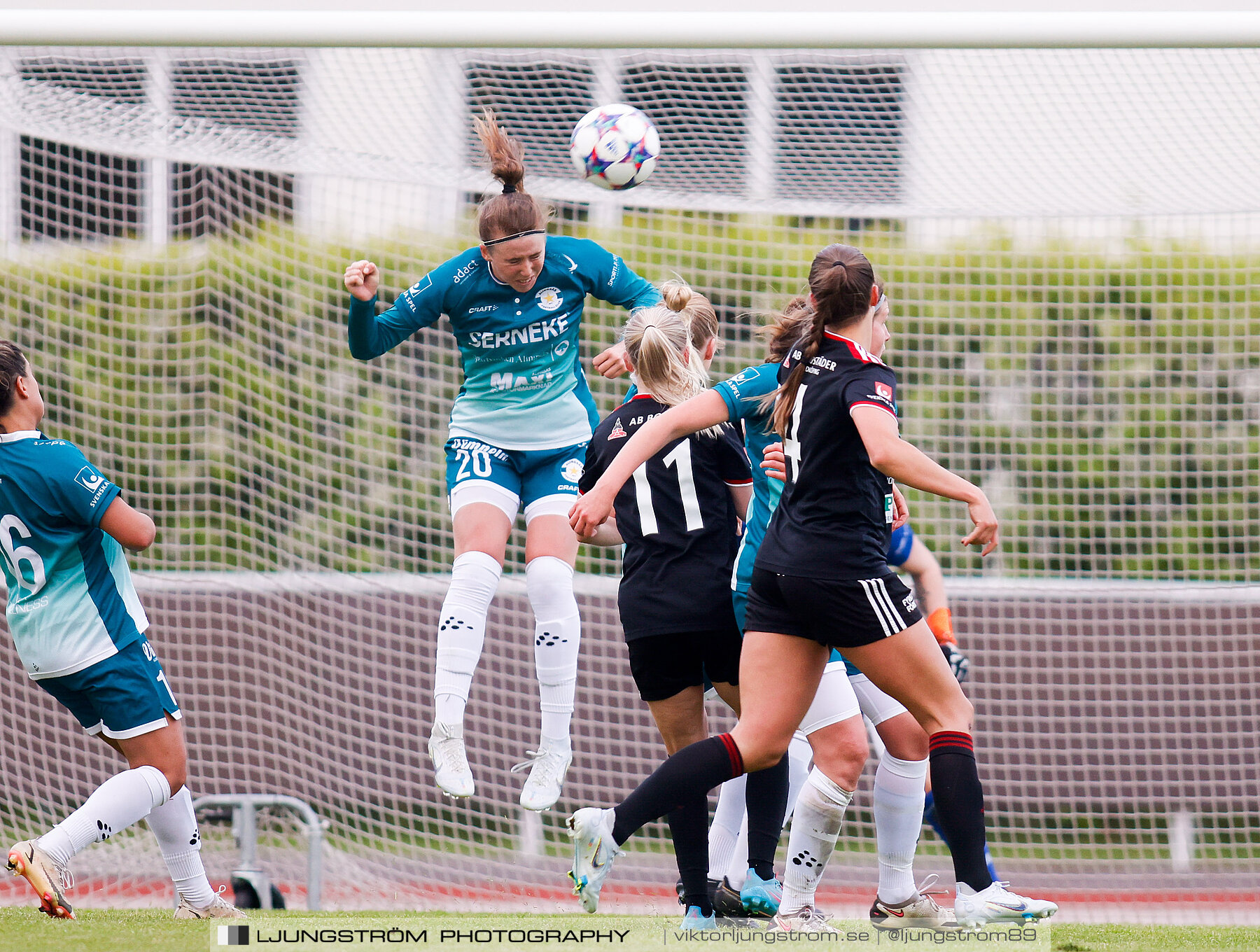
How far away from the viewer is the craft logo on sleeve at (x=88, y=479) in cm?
388

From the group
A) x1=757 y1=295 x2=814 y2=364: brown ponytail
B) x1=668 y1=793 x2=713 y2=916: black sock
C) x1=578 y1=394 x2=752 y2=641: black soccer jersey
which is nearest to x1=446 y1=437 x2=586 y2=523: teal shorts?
x1=578 y1=394 x2=752 y2=641: black soccer jersey

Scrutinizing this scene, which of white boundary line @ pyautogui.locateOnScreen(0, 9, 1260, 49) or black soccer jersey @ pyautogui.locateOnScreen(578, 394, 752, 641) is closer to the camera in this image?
black soccer jersey @ pyautogui.locateOnScreen(578, 394, 752, 641)

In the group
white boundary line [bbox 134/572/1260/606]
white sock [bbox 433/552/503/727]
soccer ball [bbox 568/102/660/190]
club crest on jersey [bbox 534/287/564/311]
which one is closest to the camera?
white sock [bbox 433/552/503/727]

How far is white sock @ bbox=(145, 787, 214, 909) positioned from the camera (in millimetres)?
4180

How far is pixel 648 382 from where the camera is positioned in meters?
3.90

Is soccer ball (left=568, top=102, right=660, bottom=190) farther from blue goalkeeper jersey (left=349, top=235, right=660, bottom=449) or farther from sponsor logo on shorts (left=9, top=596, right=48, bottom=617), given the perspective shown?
sponsor logo on shorts (left=9, top=596, right=48, bottom=617)

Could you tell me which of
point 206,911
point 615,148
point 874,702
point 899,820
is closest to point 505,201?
point 615,148

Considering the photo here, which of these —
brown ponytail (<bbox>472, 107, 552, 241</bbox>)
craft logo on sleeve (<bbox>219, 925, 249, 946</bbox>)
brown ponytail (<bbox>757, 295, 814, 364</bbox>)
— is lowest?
craft logo on sleeve (<bbox>219, 925, 249, 946</bbox>)

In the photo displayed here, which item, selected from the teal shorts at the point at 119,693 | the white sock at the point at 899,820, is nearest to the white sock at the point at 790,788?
the white sock at the point at 899,820

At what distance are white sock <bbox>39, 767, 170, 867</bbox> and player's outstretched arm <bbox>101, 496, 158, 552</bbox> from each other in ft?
2.41

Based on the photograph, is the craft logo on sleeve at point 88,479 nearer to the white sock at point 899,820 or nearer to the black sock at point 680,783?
the black sock at point 680,783

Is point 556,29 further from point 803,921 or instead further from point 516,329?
point 803,921

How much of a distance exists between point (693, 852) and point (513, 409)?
175 cm

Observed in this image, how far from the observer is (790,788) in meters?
4.56
